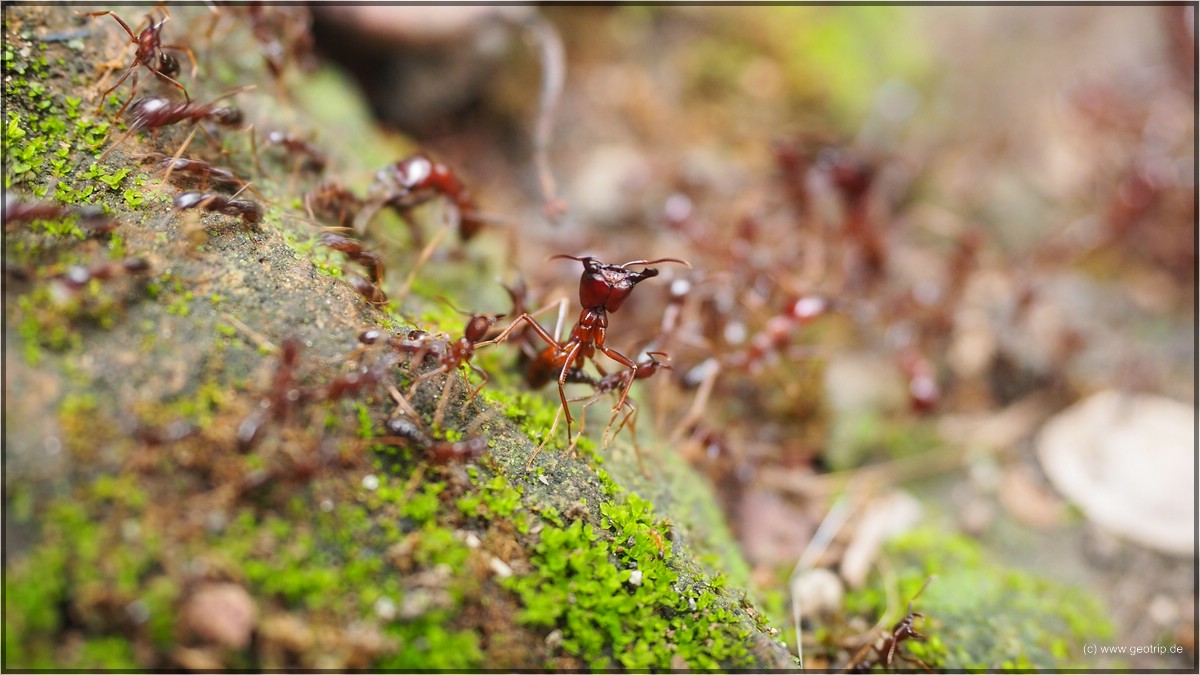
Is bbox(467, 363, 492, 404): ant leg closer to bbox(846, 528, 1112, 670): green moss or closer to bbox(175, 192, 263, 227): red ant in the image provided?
bbox(175, 192, 263, 227): red ant

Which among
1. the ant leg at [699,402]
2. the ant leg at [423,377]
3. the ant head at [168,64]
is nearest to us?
the ant leg at [423,377]

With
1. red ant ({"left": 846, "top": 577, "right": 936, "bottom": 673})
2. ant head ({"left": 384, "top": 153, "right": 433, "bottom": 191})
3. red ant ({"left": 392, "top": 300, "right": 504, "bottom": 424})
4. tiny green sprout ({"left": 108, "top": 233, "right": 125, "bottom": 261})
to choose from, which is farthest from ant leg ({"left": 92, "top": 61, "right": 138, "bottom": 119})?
red ant ({"left": 846, "top": 577, "right": 936, "bottom": 673})

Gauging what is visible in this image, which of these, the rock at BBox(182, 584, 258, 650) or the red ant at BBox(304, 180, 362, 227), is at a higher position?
the red ant at BBox(304, 180, 362, 227)

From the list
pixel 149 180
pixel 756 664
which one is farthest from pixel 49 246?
pixel 756 664

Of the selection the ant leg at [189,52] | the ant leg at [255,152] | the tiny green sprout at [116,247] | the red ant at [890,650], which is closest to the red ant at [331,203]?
the ant leg at [255,152]

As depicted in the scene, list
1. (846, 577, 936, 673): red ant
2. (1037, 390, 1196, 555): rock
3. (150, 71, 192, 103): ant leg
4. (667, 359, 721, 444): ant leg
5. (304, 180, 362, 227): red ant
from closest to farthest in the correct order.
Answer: (846, 577, 936, 673): red ant → (150, 71, 192, 103): ant leg → (304, 180, 362, 227): red ant → (667, 359, 721, 444): ant leg → (1037, 390, 1196, 555): rock

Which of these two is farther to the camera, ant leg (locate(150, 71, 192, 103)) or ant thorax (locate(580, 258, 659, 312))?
ant leg (locate(150, 71, 192, 103))

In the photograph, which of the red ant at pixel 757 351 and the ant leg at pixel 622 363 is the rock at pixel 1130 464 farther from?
the ant leg at pixel 622 363
